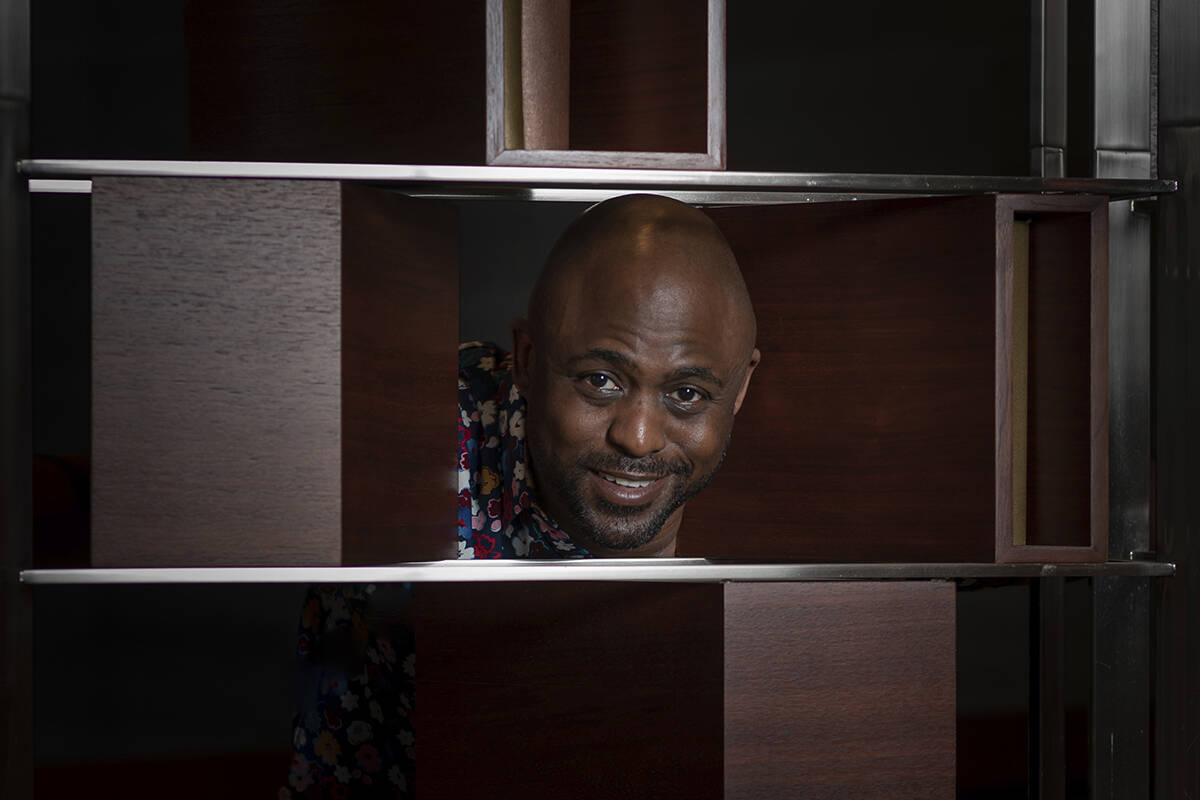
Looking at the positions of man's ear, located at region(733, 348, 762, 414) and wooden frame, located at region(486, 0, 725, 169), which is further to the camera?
man's ear, located at region(733, 348, 762, 414)

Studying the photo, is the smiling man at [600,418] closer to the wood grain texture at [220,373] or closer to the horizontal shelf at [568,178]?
the horizontal shelf at [568,178]

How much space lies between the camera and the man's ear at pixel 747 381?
5.41ft

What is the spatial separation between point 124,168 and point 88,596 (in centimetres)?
289

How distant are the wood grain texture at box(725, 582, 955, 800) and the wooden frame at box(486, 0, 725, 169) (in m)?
0.43

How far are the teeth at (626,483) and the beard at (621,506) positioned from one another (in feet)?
0.03

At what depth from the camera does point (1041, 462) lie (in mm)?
1472

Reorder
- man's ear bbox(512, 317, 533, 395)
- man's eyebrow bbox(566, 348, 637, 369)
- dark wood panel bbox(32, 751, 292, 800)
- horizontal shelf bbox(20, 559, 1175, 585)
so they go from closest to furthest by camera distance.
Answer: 1. horizontal shelf bbox(20, 559, 1175, 585)
2. man's eyebrow bbox(566, 348, 637, 369)
3. man's ear bbox(512, 317, 533, 395)
4. dark wood panel bbox(32, 751, 292, 800)

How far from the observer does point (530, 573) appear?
4.19 ft

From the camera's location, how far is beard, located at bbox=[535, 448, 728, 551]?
160cm

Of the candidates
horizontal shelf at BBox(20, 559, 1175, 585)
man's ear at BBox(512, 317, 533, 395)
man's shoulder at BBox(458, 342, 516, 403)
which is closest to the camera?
horizontal shelf at BBox(20, 559, 1175, 585)

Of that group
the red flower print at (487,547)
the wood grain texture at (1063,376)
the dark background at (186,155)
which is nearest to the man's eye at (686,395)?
the wood grain texture at (1063,376)

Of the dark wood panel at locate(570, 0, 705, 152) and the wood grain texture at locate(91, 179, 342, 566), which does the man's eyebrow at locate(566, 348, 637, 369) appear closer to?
the dark wood panel at locate(570, 0, 705, 152)

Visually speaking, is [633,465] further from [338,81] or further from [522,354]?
[338,81]

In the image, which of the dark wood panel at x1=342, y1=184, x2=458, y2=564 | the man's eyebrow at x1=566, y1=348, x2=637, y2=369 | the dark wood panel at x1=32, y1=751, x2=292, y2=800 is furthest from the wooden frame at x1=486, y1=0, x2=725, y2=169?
the dark wood panel at x1=32, y1=751, x2=292, y2=800
